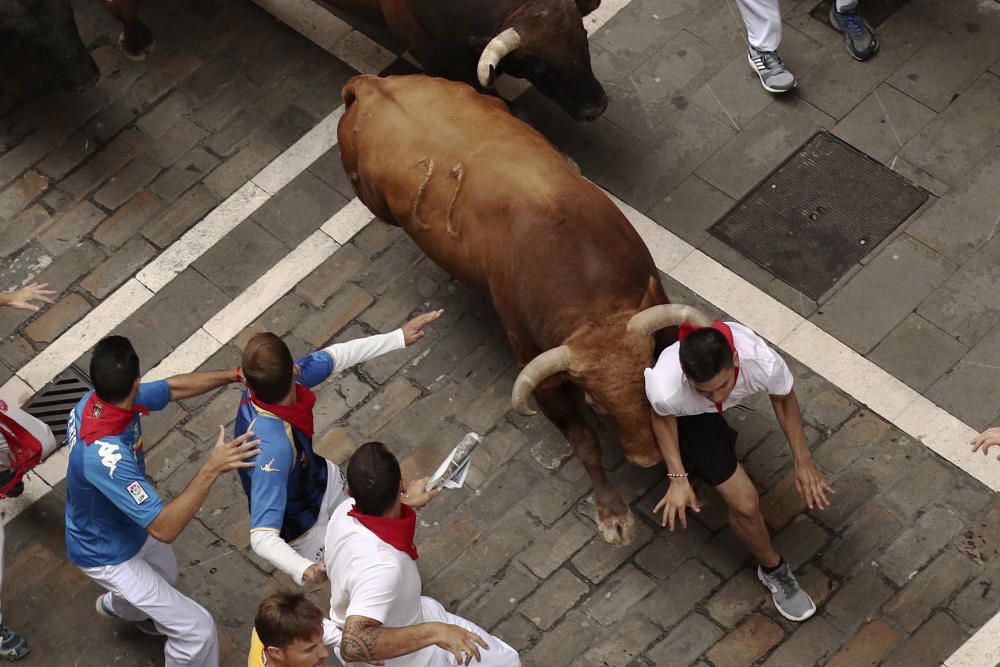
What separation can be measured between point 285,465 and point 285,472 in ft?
0.13

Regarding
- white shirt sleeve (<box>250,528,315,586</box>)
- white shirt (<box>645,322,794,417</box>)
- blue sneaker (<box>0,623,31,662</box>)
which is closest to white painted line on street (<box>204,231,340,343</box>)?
blue sneaker (<box>0,623,31,662</box>)

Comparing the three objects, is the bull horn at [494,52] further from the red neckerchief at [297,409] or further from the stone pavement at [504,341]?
the red neckerchief at [297,409]

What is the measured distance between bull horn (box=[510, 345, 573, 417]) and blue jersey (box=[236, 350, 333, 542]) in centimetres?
115

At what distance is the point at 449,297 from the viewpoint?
10.9 meters

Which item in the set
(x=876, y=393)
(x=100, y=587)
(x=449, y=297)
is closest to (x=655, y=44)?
(x=449, y=297)


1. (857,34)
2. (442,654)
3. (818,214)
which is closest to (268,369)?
(442,654)

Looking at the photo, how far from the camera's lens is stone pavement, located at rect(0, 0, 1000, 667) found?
9.27m

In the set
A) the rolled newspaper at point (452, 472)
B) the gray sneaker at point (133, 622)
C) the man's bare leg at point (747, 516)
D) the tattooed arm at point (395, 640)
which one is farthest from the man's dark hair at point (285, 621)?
the man's bare leg at point (747, 516)

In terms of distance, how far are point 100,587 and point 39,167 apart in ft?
12.8

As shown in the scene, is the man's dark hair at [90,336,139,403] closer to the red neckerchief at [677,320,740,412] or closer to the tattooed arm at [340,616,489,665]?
the tattooed arm at [340,616,489,665]

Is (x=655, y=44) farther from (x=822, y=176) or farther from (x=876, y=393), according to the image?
(x=876, y=393)

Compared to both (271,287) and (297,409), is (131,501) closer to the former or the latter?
(297,409)

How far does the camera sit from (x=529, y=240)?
368 inches

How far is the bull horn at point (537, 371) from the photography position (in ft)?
28.2
